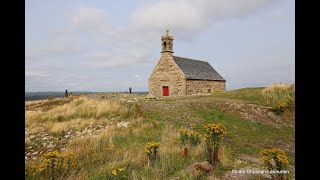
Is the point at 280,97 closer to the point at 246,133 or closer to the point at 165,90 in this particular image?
the point at 246,133

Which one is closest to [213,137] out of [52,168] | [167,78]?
[52,168]

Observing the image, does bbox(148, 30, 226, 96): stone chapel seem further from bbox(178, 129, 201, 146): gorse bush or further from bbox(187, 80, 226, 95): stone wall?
bbox(178, 129, 201, 146): gorse bush

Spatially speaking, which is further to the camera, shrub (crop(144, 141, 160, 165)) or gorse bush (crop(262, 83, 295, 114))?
gorse bush (crop(262, 83, 295, 114))

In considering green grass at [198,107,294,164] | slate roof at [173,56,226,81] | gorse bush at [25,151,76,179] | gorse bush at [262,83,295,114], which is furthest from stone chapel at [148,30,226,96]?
gorse bush at [25,151,76,179]

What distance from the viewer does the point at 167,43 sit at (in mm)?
29609

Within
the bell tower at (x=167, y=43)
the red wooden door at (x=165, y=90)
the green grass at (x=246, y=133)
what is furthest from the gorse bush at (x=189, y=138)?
the bell tower at (x=167, y=43)

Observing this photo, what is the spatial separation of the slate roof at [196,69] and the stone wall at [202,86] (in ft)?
1.51

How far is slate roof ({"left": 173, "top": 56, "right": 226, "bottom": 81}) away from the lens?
96.8 feet

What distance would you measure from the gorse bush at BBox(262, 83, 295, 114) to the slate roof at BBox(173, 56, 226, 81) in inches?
395

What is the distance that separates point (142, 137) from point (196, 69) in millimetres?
23795

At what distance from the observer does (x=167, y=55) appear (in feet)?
96.8

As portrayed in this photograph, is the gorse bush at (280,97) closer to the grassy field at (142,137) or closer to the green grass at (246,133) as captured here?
the grassy field at (142,137)
